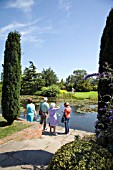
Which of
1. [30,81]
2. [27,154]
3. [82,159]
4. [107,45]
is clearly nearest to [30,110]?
[27,154]

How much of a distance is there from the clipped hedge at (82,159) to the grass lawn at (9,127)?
3855 millimetres

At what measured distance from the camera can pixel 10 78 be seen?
8.04 meters

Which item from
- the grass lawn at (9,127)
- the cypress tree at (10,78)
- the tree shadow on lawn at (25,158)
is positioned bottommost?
the tree shadow on lawn at (25,158)

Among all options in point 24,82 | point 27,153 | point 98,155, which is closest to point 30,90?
point 24,82

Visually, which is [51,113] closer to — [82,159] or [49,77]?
[82,159]

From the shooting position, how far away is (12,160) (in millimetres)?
4844

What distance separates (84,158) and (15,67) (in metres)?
5.92

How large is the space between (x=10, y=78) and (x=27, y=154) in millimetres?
3683

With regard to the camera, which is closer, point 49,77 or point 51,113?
point 51,113

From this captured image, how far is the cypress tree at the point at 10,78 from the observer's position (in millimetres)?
8000

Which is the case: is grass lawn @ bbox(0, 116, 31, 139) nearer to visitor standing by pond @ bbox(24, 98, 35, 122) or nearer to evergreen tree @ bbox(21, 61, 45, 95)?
visitor standing by pond @ bbox(24, 98, 35, 122)

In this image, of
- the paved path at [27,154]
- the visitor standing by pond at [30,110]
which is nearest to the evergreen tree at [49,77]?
the visitor standing by pond at [30,110]

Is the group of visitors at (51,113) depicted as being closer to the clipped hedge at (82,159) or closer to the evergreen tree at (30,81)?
Result: the clipped hedge at (82,159)

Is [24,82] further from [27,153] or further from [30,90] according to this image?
[27,153]
